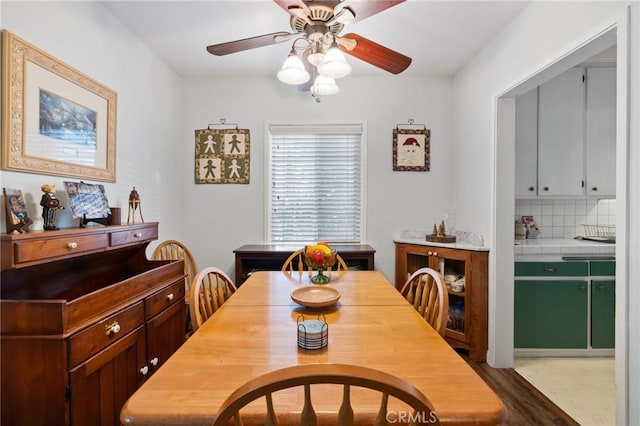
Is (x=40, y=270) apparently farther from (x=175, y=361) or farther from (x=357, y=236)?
(x=357, y=236)

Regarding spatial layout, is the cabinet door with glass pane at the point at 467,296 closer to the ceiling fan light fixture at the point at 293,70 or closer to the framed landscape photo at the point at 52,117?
the ceiling fan light fixture at the point at 293,70

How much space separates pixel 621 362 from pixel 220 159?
318 cm

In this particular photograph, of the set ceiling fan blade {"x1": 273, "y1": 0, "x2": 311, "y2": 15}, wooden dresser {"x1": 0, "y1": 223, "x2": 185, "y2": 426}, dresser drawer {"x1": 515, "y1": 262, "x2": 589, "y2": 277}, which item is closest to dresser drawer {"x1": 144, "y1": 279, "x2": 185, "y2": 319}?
Answer: wooden dresser {"x1": 0, "y1": 223, "x2": 185, "y2": 426}

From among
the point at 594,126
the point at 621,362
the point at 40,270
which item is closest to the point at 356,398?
the point at 621,362

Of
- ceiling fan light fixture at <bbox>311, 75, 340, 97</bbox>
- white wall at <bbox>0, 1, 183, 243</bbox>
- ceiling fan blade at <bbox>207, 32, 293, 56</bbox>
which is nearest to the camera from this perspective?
white wall at <bbox>0, 1, 183, 243</bbox>

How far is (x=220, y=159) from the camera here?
9.99 feet

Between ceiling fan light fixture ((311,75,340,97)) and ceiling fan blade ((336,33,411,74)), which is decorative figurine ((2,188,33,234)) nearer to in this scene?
ceiling fan light fixture ((311,75,340,97))

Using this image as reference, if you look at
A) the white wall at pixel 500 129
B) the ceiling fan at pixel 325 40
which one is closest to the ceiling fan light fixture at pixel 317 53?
the ceiling fan at pixel 325 40

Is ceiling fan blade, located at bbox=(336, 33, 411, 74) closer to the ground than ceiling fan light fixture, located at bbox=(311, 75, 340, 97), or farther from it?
farther from it

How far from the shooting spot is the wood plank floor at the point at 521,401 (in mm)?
1761

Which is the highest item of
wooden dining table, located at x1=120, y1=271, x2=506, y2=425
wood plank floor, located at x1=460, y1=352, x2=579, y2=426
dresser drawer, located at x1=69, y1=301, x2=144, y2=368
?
wooden dining table, located at x1=120, y1=271, x2=506, y2=425

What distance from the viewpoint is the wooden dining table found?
2.25 ft

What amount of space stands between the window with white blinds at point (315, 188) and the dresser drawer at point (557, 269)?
152cm

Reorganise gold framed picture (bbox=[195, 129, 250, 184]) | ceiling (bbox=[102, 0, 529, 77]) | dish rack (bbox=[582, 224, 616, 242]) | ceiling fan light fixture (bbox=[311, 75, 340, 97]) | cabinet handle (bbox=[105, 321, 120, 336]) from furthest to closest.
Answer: gold framed picture (bbox=[195, 129, 250, 184]) < dish rack (bbox=[582, 224, 616, 242]) < ceiling (bbox=[102, 0, 529, 77]) < ceiling fan light fixture (bbox=[311, 75, 340, 97]) < cabinet handle (bbox=[105, 321, 120, 336])
